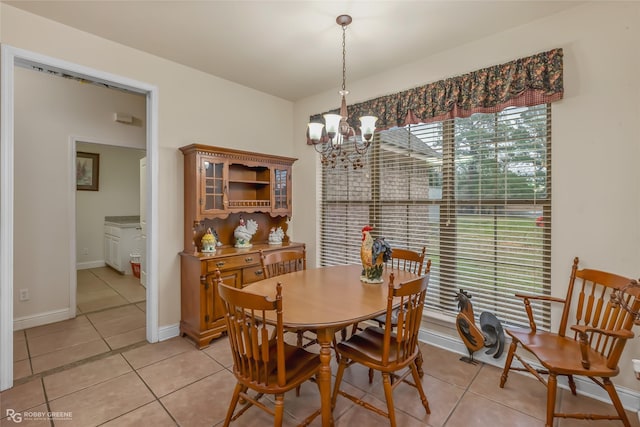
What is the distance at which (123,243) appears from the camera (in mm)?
5484

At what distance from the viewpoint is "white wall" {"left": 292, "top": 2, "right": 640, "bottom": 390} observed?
2010 mm

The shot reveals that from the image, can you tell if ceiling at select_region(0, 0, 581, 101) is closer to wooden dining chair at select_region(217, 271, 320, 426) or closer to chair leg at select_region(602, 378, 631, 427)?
wooden dining chair at select_region(217, 271, 320, 426)

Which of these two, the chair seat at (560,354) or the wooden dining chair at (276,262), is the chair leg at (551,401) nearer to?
the chair seat at (560,354)

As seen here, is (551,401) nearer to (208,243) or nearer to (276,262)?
(276,262)

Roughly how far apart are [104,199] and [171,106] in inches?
171

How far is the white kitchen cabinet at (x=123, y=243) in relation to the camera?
5.48 metres

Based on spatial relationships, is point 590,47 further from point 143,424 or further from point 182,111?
point 143,424

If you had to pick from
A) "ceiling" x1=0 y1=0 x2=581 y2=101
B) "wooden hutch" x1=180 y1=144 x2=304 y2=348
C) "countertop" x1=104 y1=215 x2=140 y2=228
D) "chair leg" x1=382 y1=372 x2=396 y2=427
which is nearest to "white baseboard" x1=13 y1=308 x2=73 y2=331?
"wooden hutch" x1=180 y1=144 x2=304 y2=348

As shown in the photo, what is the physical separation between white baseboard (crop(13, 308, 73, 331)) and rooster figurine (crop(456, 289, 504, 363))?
4202 mm

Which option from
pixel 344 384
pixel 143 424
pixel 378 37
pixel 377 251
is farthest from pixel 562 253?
pixel 143 424

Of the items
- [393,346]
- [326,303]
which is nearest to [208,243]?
[326,303]

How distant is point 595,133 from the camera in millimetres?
2131

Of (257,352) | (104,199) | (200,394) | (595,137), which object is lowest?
(200,394)

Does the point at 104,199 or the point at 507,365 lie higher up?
the point at 104,199
